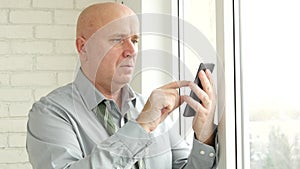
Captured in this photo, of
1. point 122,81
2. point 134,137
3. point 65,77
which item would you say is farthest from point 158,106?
point 65,77

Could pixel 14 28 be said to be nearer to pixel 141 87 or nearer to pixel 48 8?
pixel 48 8

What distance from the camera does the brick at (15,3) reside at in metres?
2.78

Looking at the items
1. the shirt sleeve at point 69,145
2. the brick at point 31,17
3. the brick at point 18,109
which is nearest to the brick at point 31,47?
the brick at point 31,17

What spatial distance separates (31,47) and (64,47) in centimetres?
17

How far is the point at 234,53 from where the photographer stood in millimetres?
1591

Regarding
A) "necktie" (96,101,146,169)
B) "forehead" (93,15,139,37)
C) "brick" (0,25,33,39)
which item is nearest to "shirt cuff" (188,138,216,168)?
"necktie" (96,101,146,169)

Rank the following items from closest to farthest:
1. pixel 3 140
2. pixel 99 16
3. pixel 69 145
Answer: pixel 69 145, pixel 99 16, pixel 3 140

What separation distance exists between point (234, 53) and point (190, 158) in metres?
0.33

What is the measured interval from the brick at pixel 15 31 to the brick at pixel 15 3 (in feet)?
0.33

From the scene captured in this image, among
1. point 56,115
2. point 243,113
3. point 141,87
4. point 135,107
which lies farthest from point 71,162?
point 141,87

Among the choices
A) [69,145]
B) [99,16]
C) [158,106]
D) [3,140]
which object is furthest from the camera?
[3,140]

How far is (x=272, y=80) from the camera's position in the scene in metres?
1.49

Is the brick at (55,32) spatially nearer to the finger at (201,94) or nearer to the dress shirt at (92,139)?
the dress shirt at (92,139)

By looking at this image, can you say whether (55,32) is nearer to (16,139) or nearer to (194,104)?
(16,139)
